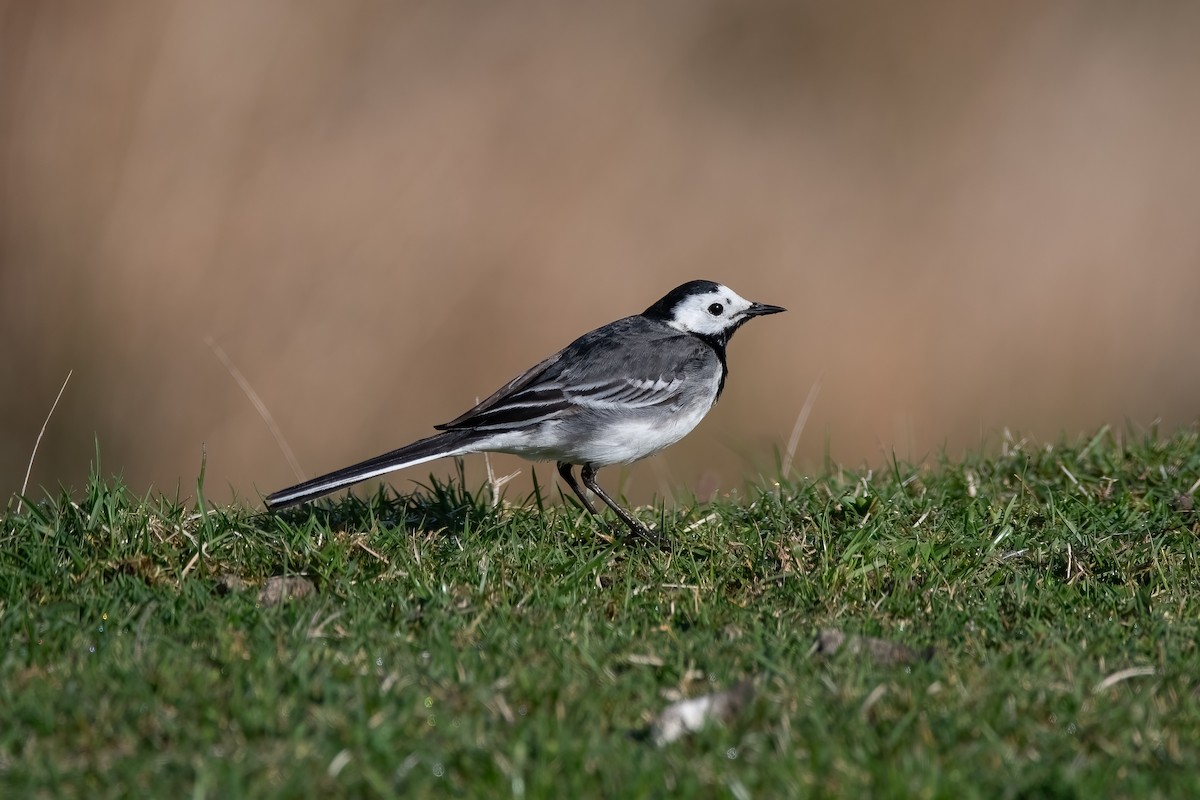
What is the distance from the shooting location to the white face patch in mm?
8398

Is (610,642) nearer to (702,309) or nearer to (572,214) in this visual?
(702,309)

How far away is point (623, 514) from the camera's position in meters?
6.61

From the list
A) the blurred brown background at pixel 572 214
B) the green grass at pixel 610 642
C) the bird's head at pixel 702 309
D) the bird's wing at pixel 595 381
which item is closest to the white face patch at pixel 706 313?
the bird's head at pixel 702 309

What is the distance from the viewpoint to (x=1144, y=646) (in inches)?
194

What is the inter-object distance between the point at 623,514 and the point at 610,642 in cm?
170

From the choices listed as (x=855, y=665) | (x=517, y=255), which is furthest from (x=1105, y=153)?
(x=855, y=665)

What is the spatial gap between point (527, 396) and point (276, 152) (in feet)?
15.6

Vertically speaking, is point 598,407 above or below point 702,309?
below

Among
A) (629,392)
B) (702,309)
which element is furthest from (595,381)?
(702,309)

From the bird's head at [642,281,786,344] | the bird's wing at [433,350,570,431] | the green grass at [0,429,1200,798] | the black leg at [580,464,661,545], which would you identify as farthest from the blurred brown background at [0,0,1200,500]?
the green grass at [0,429,1200,798]

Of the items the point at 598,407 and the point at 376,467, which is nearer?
the point at 376,467

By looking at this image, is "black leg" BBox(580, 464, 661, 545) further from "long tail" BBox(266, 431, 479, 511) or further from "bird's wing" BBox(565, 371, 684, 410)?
"long tail" BBox(266, 431, 479, 511)

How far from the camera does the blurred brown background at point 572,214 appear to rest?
10.8 m

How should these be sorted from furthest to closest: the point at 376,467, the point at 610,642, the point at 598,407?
the point at 598,407 → the point at 376,467 → the point at 610,642
